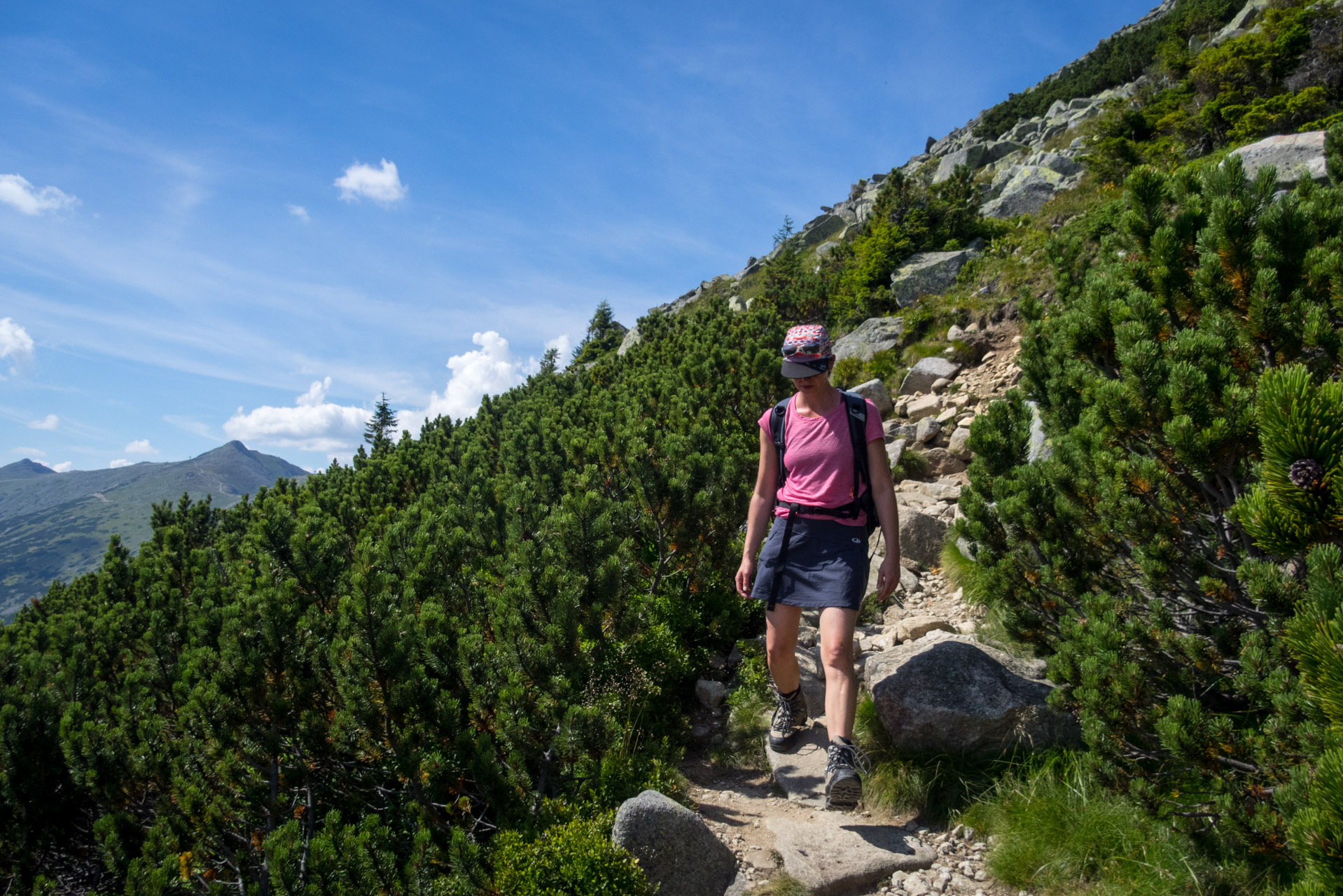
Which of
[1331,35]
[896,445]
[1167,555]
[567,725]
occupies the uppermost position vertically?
[1331,35]

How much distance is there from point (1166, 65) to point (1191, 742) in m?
31.9

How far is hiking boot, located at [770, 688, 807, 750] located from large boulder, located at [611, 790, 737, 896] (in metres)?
0.88

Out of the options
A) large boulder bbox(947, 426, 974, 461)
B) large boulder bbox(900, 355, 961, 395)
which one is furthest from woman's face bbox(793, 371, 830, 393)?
large boulder bbox(900, 355, 961, 395)

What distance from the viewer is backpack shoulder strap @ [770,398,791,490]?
402 centimetres

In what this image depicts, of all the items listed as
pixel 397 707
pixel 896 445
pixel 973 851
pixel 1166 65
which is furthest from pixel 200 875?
pixel 1166 65

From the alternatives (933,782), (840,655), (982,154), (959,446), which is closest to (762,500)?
(840,655)

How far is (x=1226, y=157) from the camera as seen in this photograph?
351cm

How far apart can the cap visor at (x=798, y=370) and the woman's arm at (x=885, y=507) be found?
1.69ft

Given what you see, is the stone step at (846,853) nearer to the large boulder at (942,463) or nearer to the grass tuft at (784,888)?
the grass tuft at (784,888)

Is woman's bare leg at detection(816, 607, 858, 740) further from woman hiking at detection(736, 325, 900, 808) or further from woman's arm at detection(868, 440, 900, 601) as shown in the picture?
woman's arm at detection(868, 440, 900, 601)

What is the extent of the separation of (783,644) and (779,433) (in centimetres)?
126

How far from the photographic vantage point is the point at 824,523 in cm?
373

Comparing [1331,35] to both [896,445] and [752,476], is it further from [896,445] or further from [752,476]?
[752,476]

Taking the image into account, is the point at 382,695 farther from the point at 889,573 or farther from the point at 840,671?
the point at 889,573
